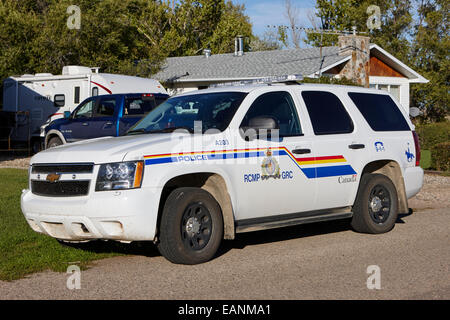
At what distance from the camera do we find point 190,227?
6797mm

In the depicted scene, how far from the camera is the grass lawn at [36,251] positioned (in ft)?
22.5

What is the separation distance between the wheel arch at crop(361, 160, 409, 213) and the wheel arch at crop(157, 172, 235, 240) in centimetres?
270

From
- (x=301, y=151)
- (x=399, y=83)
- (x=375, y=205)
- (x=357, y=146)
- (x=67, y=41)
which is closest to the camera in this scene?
(x=301, y=151)

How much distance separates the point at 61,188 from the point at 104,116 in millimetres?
11007

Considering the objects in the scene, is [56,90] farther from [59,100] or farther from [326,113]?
[326,113]

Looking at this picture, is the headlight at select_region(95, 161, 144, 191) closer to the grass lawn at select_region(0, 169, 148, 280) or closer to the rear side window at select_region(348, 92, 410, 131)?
the grass lawn at select_region(0, 169, 148, 280)

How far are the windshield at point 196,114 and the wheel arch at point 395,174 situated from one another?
2.51 metres

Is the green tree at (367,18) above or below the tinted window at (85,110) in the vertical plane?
above

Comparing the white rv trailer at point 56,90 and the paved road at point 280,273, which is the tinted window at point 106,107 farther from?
the paved road at point 280,273

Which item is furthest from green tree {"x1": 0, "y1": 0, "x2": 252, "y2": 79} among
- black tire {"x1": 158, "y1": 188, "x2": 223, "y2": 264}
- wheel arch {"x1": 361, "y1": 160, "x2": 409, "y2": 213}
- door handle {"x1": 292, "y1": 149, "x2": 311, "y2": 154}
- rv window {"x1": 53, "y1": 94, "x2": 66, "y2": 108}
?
black tire {"x1": 158, "y1": 188, "x2": 223, "y2": 264}

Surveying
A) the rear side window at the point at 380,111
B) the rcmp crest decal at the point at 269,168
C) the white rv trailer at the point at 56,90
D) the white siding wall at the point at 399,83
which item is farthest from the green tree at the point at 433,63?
the rcmp crest decal at the point at 269,168

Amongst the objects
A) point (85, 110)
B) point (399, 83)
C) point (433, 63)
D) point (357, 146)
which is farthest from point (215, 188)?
point (433, 63)

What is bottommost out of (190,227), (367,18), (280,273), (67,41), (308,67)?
(280,273)

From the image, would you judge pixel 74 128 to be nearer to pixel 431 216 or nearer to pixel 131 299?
pixel 431 216
